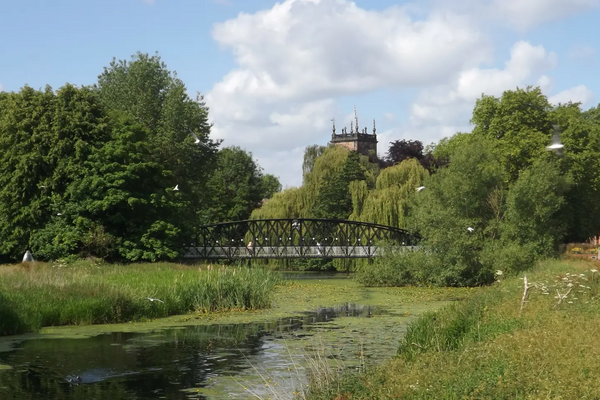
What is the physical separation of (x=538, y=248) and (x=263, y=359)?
30816 millimetres

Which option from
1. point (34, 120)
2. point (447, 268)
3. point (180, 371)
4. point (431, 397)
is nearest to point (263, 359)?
point (180, 371)

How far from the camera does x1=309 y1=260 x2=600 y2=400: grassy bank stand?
12438mm

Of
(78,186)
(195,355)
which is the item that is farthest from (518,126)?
(195,355)

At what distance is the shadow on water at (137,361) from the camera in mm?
16625

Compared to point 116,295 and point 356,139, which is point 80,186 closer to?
point 116,295

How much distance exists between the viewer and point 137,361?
19.8 meters

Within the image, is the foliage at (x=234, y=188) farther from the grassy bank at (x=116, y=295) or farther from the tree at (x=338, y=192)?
the grassy bank at (x=116, y=295)

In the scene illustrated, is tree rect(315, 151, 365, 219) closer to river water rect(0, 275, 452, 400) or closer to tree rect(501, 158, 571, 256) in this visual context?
tree rect(501, 158, 571, 256)

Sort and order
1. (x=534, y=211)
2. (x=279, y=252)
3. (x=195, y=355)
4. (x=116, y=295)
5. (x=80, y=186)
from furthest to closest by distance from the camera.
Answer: (x=279, y=252)
(x=534, y=211)
(x=80, y=186)
(x=116, y=295)
(x=195, y=355)

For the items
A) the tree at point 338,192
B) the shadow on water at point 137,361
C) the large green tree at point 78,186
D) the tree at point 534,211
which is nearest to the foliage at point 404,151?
the tree at point 338,192

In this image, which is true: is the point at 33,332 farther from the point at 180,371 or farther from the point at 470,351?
the point at 470,351

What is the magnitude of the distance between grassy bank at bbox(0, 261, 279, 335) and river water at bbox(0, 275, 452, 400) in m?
0.76

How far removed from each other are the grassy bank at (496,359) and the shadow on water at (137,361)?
391 cm

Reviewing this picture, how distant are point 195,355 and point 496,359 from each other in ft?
29.2
